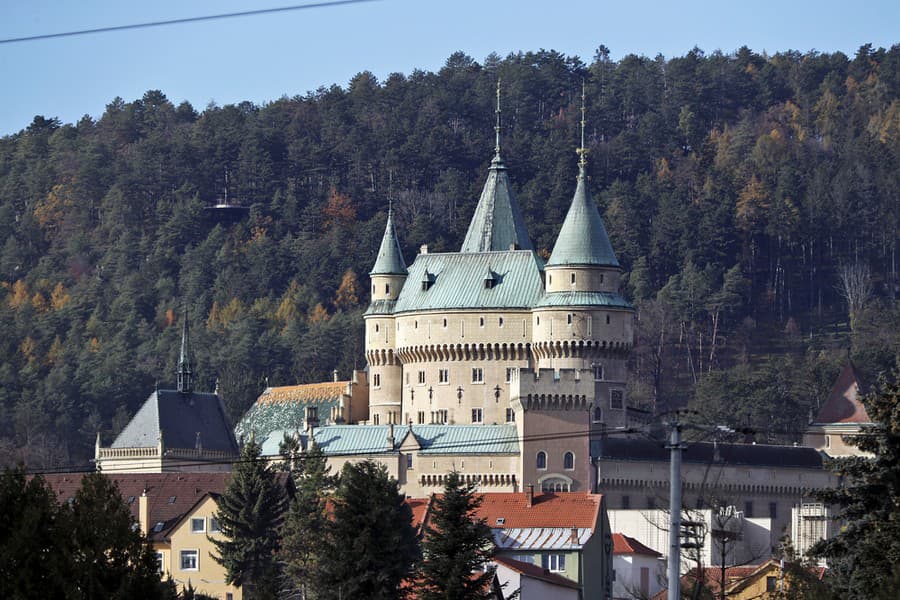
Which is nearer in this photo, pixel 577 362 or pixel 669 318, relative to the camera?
pixel 577 362

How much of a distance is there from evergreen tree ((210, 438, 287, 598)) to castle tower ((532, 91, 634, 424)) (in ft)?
86.4

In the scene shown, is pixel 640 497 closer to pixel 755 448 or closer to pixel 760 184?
pixel 755 448

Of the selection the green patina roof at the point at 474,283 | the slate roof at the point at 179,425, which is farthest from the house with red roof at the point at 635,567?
the slate roof at the point at 179,425

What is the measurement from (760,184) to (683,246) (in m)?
14.0

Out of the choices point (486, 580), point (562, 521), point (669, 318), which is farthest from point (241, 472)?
point (669, 318)

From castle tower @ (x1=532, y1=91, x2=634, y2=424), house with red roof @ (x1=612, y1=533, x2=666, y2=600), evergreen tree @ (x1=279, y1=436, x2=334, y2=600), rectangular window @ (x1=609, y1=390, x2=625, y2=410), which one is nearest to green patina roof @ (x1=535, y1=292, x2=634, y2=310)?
castle tower @ (x1=532, y1=91, x2=634, y2=424)

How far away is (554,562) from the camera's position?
8394cm

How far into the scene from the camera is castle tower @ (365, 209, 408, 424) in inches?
4638

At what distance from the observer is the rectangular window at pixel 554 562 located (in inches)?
3294

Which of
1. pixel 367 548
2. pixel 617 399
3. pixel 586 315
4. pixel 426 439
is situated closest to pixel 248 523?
pixel 367 548

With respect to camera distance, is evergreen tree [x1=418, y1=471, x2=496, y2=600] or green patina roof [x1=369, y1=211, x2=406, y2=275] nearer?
evergreen tree [x1=418, y1=471, x2=496, y2=600]

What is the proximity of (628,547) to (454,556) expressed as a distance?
26.3 metres

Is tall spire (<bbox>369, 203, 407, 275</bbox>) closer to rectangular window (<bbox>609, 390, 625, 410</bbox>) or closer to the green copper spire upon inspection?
the green copper spire

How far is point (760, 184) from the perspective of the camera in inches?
7269
